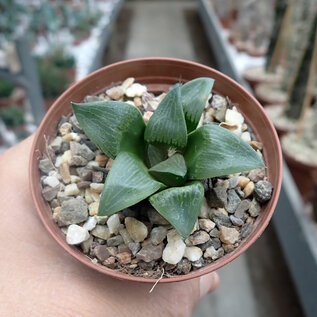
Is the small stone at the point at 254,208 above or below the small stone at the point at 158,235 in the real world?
below

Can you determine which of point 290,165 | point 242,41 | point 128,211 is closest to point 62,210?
point 128,211

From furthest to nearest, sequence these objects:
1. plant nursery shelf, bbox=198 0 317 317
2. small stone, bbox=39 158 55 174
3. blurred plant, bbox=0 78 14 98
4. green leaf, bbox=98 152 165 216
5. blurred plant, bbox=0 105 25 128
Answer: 1. blurred plant, bbox=0 78 14 98
2. blurred plant, bbox=0 105 25 128
3. plant nursery shelf, bbox=198 0 317 317
4. small stone, bbox=39 158 55 174
5. green leaf, bbox=98 152 165 216

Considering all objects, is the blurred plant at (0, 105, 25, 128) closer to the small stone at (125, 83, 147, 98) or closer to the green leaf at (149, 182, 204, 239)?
the small stone at (125, 83, 147, 98)

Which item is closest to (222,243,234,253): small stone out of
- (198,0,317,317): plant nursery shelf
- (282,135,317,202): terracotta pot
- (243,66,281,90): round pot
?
(198,0,317,317): plant nursery shelf

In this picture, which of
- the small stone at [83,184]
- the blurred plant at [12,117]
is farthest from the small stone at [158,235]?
the blurred plant at [12,117]

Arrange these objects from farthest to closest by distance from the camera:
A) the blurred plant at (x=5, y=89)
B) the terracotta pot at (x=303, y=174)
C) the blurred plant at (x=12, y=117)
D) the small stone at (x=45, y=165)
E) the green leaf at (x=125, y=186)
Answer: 1. the blurred plant at (x=5, y=89)
2. the blurred plant at (x=12, y=117)
3. the terracotta pot at (x=303, y=174)
4. the small stone at (x=45, y=165)
5. the green leaf at (x=125, y=186)

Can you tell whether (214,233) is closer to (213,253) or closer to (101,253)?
(213,253)

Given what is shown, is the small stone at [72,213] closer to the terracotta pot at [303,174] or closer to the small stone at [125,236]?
the small stone at [125,236]
